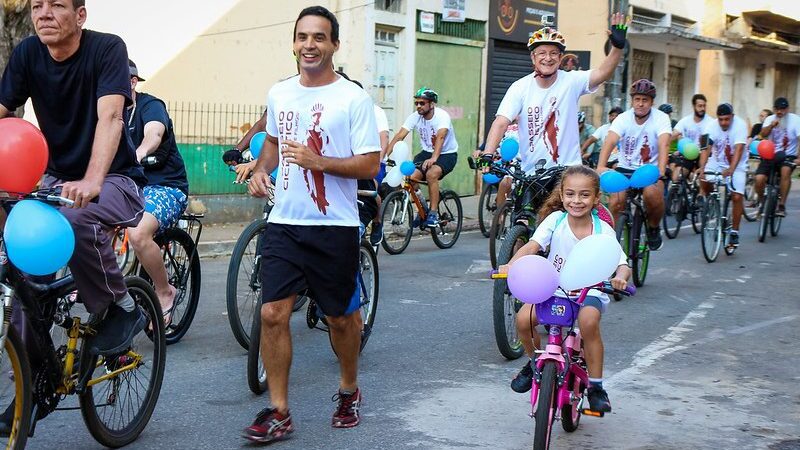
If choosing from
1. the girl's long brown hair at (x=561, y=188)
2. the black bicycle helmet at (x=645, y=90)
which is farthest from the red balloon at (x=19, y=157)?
the black bicycle helmet at (x=645, y=90)

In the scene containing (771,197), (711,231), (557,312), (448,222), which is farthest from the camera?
(771,197)

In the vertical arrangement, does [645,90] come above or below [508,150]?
above

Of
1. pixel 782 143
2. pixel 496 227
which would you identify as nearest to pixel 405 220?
pixel 496 227

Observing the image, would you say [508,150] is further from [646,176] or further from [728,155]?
[728,155]

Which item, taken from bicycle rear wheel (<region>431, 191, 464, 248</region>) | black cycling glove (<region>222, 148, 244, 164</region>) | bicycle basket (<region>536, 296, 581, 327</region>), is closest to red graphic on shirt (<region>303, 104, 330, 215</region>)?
bicycle basket (<region>536, 296, 581, 327</region>)

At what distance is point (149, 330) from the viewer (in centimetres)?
498

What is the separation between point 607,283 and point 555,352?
1.37 ft

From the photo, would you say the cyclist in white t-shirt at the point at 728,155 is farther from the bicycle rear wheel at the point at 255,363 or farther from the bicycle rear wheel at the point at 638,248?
the bicycle rear wheel at the point at 255,363

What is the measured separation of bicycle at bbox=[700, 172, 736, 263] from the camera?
11.8 metres

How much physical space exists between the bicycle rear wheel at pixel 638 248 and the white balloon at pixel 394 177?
307 cm

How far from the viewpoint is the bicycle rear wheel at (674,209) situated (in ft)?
47.0

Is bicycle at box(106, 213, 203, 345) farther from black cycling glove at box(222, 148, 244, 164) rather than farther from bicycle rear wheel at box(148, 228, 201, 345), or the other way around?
black cycling glove at box(222, 148, 244, 164)

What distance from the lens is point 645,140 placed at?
9.91 meters

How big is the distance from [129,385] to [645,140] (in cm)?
642
